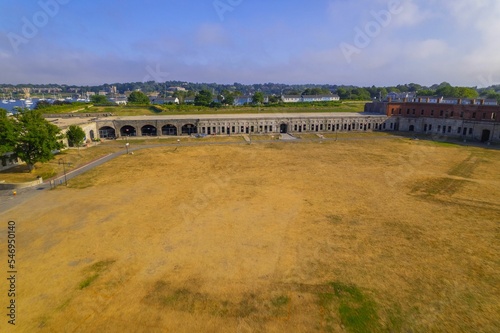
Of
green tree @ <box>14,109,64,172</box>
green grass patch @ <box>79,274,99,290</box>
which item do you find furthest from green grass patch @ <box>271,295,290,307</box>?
green tree @ <box>14,109,64,172</box>

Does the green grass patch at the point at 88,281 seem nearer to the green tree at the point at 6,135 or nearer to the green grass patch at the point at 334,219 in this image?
the green grass patch at the point at 334,219

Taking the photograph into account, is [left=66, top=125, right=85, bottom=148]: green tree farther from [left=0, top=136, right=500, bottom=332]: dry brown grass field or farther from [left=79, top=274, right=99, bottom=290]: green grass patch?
[left=79, top=274, right=99, bottom=290]: green grass patch

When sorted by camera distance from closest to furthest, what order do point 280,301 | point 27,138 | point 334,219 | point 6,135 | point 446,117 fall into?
1. point 280,301
2. point 334,219
3. point 6,135
4. point 27,138
5. point 446,117

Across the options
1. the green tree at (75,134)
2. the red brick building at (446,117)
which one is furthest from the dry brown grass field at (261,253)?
the red brick building at (446,117)

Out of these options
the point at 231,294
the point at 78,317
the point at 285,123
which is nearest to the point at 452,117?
the point at 285,123

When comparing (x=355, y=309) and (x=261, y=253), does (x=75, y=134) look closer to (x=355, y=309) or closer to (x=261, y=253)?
(x=261, y=253)

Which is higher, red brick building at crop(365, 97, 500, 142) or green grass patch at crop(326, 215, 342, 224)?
red brick building at crop(365, 97, 500, 142)

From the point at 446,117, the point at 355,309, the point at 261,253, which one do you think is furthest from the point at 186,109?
the point at 355,309
